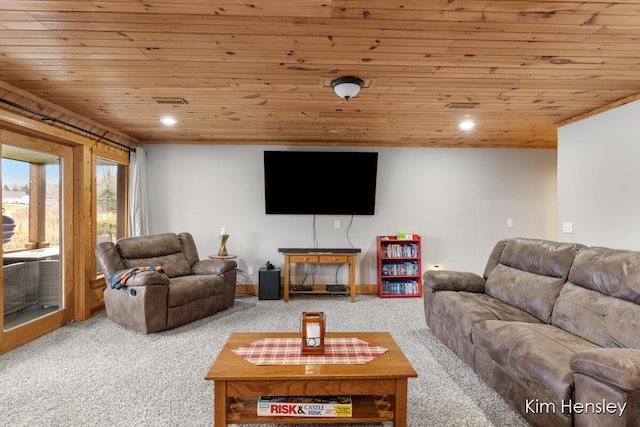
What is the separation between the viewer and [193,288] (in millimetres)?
3703

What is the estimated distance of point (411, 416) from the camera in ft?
6.61

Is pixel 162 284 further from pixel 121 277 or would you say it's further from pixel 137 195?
pixel 137 195

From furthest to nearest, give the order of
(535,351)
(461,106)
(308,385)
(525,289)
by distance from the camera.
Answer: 1. (461,106)
2. (525,289)
3. (535,351)
4. (308,385)

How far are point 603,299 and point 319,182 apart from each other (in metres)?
3.47

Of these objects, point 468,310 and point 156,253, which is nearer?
point 468,310

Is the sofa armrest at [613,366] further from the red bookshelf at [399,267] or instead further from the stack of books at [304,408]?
the red bookshelf at [399,267]

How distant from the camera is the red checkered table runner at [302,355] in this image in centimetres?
184

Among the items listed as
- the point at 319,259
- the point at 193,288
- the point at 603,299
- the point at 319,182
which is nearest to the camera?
the point at 603,299

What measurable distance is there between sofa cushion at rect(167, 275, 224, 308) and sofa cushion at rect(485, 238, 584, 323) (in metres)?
2.95

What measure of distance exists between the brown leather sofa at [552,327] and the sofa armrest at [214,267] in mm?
2406

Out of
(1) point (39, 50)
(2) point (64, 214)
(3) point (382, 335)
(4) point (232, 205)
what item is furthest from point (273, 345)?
(4) point (232, 205)

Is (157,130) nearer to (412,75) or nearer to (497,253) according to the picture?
(412,75)

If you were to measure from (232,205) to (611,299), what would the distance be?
441cm

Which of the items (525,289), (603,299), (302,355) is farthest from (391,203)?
(302,355)
